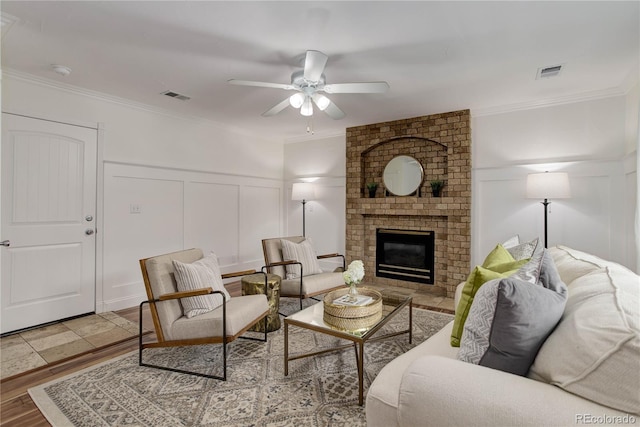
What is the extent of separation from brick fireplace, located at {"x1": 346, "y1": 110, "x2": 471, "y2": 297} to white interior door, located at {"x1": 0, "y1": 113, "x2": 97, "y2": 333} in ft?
11.1

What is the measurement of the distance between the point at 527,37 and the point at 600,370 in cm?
238

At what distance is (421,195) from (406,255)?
90cm

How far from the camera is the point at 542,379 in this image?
1.11 metres

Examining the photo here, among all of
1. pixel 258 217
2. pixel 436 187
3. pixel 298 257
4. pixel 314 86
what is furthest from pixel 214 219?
pixel 436 187

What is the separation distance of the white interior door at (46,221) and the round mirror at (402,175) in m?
3.73

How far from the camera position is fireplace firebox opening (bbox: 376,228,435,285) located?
4.52 m

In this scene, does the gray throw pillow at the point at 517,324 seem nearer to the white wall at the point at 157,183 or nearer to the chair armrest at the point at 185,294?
the chair armrest at the point at 185,294

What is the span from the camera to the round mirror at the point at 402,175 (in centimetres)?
457

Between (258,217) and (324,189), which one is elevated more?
(324,189)

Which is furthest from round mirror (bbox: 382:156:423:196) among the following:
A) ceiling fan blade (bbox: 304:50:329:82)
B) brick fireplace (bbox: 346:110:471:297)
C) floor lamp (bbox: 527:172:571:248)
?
ceiling fan blade (bbox: 304:50:329:82)

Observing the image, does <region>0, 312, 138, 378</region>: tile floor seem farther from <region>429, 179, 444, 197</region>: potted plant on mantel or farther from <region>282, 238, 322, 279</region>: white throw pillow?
<region>429, 179, 444, 197</region>: potted plant on mantel

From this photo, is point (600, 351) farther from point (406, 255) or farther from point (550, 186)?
point (406, 255)

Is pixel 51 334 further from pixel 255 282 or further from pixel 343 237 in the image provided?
pixel 343 237

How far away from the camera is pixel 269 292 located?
3.00m
